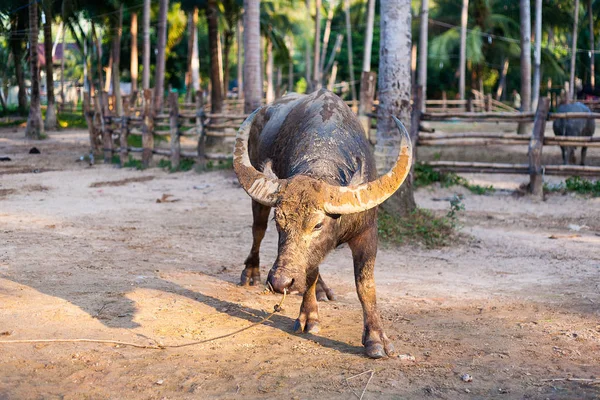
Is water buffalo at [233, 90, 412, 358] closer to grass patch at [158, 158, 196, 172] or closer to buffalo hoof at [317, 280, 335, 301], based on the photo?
buffalo hoof at [317, 280, 335, 301]

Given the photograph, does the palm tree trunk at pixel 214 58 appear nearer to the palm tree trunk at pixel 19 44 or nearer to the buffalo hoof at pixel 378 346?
the palm tree trunk at pixel 19 44

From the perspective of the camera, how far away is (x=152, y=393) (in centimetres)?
397

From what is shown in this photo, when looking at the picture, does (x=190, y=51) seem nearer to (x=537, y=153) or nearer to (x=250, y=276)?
(x=537, y=153)

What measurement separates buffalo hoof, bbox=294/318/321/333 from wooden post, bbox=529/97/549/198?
837 cm

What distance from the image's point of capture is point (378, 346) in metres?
4.71

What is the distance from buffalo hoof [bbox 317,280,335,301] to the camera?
6.29 metres

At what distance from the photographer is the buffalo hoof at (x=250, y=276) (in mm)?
6758

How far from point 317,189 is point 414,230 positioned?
16.0 ft

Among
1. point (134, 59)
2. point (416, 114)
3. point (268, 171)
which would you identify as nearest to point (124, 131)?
point (416, 114)

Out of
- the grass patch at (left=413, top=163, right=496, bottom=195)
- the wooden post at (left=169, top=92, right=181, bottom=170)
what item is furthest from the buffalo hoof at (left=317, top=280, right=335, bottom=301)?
the wooden post at (left=169, top=92, right=181, bottom=170)

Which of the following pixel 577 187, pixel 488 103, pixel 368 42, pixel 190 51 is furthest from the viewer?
pixel 190 51

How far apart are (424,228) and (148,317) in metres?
4.61

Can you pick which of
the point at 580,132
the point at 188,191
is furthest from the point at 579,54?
the point at 188,191

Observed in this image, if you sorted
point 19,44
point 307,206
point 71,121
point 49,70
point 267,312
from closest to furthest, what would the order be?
1. point 307,206
2. point 267,312
3. point 49,70
4. point 71,121
5. point 19,44
